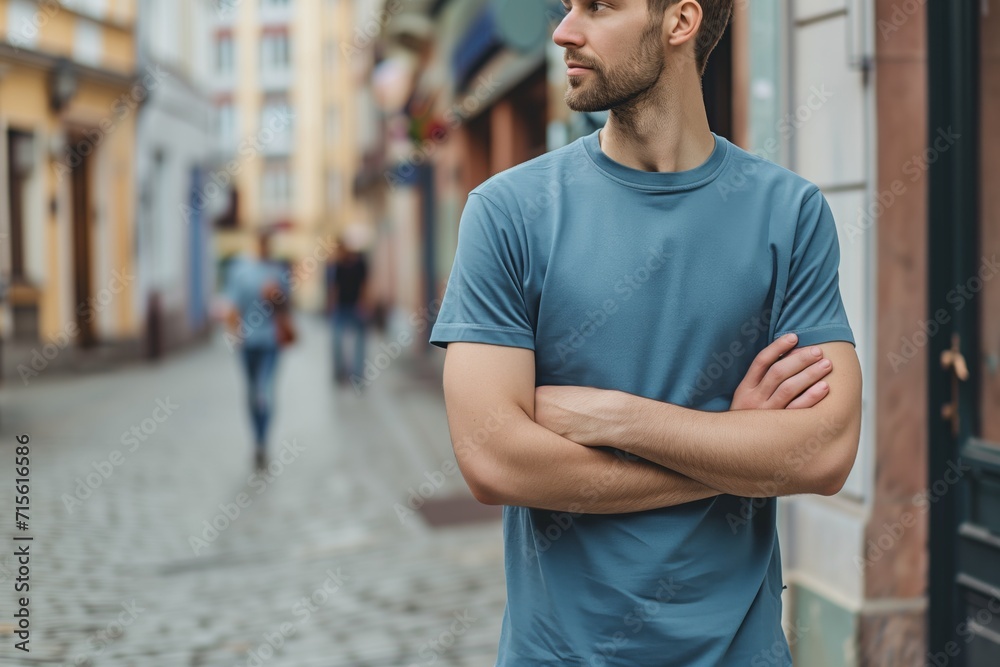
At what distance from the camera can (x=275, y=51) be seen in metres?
55.8

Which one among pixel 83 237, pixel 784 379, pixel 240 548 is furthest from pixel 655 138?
pixel 83 237

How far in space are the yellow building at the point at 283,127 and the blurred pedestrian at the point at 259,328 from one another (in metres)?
43.1

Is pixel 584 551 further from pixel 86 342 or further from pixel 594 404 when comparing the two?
pixel 86 342

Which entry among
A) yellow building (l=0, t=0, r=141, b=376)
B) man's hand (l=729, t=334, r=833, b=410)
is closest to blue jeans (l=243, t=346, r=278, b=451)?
yellow building (l=0, t=0, r=141, b=376)

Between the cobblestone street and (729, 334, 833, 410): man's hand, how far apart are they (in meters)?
Answer: 2.88

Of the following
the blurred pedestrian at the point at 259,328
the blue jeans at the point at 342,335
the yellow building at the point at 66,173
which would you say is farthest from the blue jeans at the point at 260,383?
the yellow building at the point at 66,173

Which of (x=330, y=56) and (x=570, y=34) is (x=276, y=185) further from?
(x=570, y=34)

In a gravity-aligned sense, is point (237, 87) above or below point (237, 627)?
above

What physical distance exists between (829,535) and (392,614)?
6.65 ft

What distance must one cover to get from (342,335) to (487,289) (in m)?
A: 14.1

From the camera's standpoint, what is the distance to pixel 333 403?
1390cm

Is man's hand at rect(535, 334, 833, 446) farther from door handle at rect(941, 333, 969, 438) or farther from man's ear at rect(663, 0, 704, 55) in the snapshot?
door handle at rect(941, 333, 969, 438)

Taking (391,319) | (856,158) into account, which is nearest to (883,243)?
(856,158)

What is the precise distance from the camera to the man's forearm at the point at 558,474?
174cm
